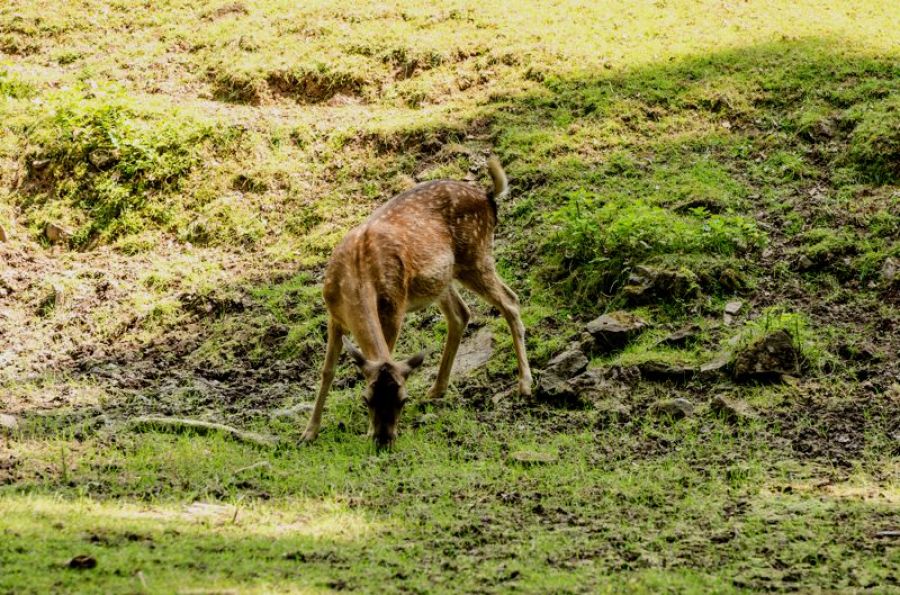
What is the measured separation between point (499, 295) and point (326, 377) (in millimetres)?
1668

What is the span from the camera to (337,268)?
7.25 metres

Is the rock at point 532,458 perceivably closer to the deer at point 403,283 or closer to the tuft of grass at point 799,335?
the deer at point 403,283

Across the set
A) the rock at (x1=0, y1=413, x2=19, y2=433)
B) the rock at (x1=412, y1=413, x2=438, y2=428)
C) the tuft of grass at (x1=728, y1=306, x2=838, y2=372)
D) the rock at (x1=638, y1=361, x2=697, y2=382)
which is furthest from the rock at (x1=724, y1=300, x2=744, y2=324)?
the rock at (x1=0, y1=413, x2=19, y2=433)

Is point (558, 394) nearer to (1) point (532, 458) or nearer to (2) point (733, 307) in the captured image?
(1) point (532, 458)

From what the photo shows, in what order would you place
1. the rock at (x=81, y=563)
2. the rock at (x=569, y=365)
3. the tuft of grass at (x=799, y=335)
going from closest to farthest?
the rock at (x=81, y=563)
the tuft of grass at (x=799, y=335)
the rock at (x=569, y=365)

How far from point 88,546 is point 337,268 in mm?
3094

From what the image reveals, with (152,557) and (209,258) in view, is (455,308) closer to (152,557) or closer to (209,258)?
(209,258)

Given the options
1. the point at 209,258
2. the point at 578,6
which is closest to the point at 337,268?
the point at 209,258

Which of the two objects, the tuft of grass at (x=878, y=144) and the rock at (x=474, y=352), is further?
the tuft of grass at (x=878, y=144)

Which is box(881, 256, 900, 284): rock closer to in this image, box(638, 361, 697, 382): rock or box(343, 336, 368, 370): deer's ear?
box(638, 361, 697, 382): rock

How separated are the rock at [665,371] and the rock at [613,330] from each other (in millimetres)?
416

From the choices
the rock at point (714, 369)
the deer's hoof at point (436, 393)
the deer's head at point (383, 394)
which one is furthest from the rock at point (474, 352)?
the rock at point (714, 369)

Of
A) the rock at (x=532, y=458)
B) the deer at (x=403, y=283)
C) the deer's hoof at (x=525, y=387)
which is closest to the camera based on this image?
the rock at (x=532, y=458)

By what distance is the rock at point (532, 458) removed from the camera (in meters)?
6.41
